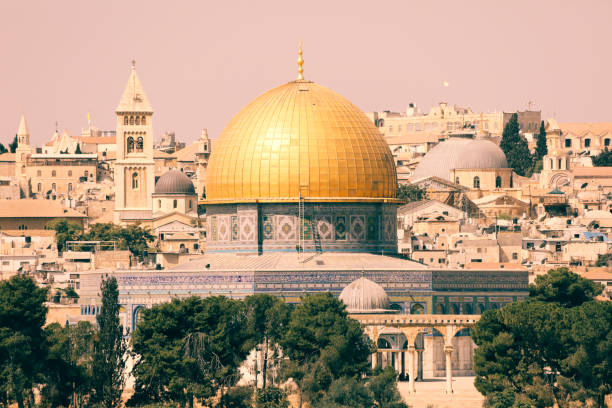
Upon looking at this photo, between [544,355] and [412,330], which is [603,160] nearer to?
[412,330]

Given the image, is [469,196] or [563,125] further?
[563,125]

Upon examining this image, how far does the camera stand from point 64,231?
118125mm

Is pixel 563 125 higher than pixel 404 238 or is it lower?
higher

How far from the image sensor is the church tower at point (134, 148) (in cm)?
13775

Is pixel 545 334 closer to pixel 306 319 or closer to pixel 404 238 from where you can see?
pixel 306 319

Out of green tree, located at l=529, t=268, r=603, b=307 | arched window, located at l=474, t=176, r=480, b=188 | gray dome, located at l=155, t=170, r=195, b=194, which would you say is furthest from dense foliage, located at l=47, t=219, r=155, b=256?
green tree, located at l=529, t=268, r=603, b=307

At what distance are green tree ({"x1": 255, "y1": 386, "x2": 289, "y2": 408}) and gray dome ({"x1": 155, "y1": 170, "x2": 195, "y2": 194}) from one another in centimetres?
7321

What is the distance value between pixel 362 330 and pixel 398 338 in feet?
15.3

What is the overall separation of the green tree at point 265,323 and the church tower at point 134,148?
70.3 metres

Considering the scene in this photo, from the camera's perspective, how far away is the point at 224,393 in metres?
62.5

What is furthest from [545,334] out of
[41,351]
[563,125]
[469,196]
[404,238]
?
[563,125]

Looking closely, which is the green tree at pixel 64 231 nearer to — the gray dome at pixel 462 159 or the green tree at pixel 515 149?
the gray dome at pixel 462 159

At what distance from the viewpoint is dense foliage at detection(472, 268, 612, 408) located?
61500 mm

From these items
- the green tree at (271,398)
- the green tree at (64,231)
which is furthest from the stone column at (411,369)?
the green tree at (64,231)
